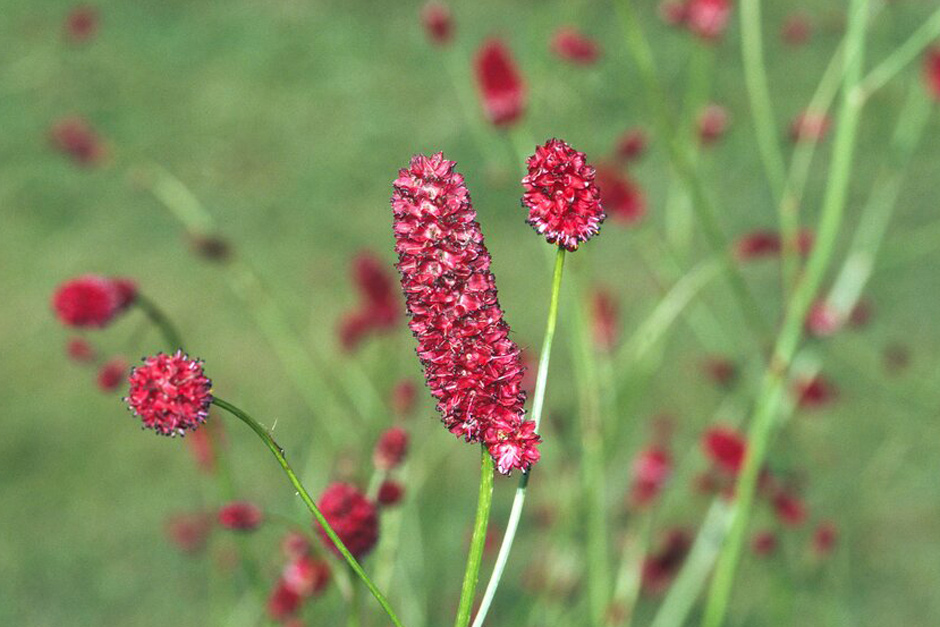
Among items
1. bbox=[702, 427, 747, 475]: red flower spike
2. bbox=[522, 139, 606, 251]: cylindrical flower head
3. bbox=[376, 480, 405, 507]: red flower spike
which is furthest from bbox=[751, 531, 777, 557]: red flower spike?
bbox=[522, 139, 606, 251]: cylindrical flower head

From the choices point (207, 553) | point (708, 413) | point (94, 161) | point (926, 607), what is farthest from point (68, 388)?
point (926, 607)

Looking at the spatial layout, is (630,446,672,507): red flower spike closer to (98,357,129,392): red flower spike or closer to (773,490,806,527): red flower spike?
(773,490,806,527): red flower spike

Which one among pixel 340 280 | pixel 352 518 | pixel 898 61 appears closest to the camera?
pixel 352 518

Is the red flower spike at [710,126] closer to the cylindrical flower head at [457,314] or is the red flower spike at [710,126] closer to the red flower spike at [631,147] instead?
the red flower spike at [631,147]

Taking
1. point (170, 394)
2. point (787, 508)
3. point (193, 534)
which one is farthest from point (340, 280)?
point (170, 394)

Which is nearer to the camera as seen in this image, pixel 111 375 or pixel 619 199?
pixel 111 375

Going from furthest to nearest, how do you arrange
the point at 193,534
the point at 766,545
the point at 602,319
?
the point at 193,534 → the point at 602,319 → the point at 766,545

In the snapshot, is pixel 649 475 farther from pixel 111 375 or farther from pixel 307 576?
pixel 111 375

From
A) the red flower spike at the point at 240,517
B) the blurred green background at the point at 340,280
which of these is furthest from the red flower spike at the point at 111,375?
the blurred green background at the point at 340,280
